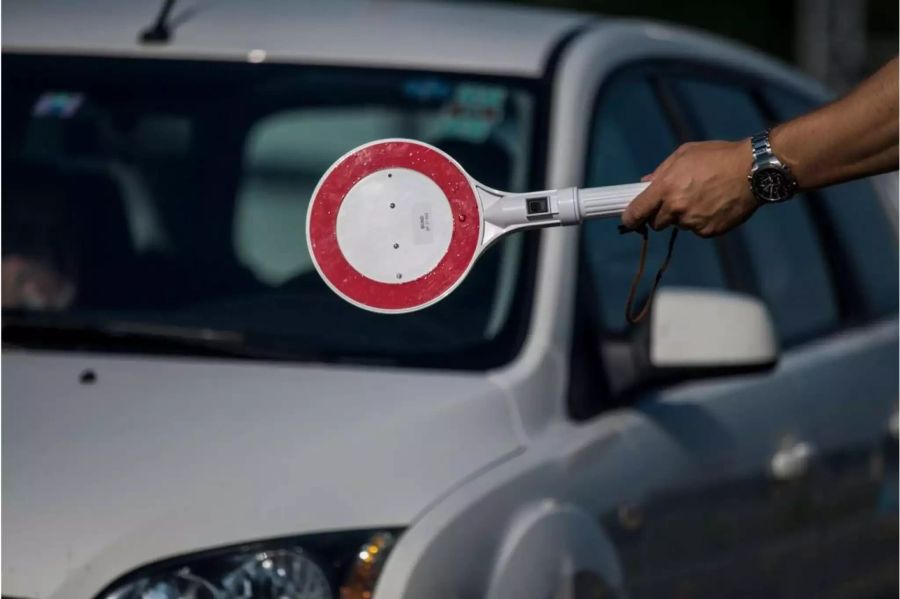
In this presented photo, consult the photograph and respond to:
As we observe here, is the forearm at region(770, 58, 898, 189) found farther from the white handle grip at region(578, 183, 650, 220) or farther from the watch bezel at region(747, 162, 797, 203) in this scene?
the white handle grip at region(578, 183, 650, 220)

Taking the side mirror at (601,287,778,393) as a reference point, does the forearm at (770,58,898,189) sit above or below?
above

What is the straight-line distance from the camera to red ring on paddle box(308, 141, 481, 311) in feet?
7.03

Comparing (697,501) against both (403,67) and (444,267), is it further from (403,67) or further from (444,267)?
(444,267)

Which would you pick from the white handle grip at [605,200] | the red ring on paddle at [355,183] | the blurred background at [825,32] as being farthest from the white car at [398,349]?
the blurred background at [825,32]

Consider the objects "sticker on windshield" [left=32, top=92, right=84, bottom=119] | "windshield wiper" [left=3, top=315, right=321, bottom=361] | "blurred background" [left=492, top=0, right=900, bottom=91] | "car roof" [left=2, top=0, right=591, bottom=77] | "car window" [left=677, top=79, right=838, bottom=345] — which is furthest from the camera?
"blurred background" [left=492, top=0, right=900, bottom=91]

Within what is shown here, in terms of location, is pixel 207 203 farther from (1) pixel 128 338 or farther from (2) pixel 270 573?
(2) pixel 270 573

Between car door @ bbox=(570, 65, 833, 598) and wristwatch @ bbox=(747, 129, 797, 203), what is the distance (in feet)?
3.94

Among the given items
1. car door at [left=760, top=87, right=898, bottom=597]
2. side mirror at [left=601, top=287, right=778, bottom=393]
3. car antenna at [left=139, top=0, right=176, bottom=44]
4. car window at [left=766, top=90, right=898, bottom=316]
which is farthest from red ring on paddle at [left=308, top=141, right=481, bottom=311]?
car window at [left=766, top=90, right=898, bottom=316]

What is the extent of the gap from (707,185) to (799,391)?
201 cm

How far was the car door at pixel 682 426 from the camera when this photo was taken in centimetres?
345

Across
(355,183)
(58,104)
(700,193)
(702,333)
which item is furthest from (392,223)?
(58,104)

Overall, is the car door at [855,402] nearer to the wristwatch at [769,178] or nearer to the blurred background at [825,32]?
the wristwatch at [769,178]

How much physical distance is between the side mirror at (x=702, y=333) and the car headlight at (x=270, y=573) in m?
0.80

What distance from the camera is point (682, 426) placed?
3633 millimetres
